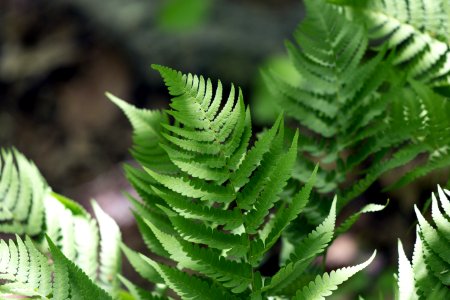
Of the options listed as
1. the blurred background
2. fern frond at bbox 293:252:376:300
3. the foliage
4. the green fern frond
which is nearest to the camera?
fern frond at bbox 293:252:376:300

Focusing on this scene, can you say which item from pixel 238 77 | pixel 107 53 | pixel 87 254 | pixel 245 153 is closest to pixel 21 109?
pixel 107 53

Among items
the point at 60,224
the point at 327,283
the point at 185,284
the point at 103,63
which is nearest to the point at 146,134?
the point at 60,224

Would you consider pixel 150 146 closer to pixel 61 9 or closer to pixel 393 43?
pixel 393 43

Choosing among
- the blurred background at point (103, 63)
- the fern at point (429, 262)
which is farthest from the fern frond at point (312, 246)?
the blurred background at point (103, 63)

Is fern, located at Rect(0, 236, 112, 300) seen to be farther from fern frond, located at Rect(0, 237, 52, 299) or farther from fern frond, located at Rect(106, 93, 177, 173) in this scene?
fern frond, located at Rect(106, 93, 177, 173)

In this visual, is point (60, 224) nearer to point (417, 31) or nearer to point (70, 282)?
point (70, 282)

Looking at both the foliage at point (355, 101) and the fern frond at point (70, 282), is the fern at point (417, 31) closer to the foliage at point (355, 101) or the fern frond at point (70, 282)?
the foliage at point (355, 101)

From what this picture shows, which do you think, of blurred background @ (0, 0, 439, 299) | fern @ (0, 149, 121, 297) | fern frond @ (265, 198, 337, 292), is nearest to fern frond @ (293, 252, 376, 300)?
fern frond @ (265, 198, 337, 292)
